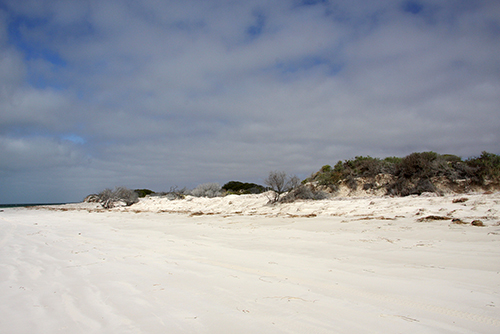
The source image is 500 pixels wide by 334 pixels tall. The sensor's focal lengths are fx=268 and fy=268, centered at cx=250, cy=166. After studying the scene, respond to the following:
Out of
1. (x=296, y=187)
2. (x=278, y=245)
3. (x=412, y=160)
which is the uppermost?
(x=412, y=160)

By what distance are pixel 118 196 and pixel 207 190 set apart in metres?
8.67

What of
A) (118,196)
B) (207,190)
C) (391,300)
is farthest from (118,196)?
(391,300)

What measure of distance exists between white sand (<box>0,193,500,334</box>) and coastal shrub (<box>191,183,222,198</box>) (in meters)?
17.5

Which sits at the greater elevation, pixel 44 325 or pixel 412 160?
pixel 412 160

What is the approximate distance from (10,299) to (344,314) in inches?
124

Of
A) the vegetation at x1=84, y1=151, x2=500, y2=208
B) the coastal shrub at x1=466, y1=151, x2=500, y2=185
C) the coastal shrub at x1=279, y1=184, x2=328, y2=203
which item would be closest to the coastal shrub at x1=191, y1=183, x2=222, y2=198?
the vegetation at x1=84, y1=151, x2=500, y2=208

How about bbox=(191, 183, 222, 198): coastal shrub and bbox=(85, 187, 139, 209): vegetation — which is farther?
bbox=(85, 187, 139, 209): vegetation

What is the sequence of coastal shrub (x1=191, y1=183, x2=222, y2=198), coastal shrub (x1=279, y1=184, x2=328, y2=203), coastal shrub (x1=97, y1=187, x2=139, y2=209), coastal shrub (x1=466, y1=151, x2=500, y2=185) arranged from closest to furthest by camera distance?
1. coastal shrub (x1=466, y1=151, x2=500, y2=185)
2. coastal shrub (x1=279, y1=184, x2=328, y2=203)
3. coastal shrub (x1=191, y1=183, x2=222, y2=198)
4. coastal shrub (x1=97, y1=187, x2=139, y2=209)

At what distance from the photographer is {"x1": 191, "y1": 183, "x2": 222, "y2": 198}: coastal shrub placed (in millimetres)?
23159

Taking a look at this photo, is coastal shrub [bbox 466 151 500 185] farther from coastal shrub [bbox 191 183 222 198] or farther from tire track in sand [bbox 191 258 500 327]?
coastal shrub [bbox 191 183 222 198]

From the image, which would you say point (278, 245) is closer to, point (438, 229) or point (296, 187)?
point (438, 229)

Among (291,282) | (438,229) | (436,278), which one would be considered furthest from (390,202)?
A: (291,282)

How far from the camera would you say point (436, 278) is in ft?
9.52

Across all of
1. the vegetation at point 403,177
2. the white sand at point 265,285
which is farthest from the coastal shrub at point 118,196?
the white sand at point 265,285
